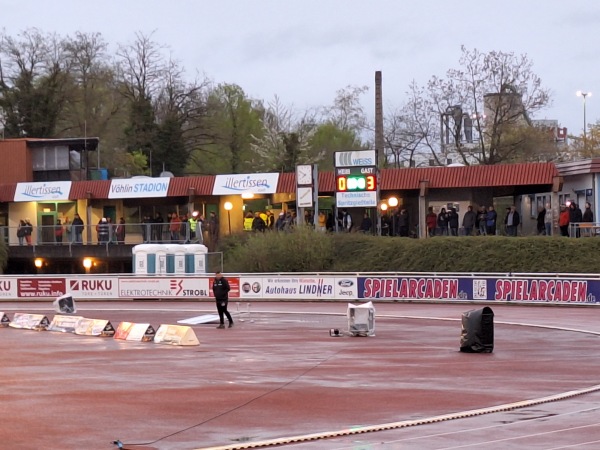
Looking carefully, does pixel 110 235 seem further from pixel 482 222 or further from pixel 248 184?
pixel 482 222

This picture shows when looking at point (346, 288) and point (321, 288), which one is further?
point (321, 288)

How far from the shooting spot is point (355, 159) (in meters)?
49.1

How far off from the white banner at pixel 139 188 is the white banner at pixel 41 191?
130 inches

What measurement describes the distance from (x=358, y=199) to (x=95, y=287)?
13150 millimetres

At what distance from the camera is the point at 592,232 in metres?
47.2

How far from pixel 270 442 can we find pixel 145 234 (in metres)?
43.1

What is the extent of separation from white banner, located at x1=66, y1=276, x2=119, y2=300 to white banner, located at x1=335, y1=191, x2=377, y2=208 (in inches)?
444

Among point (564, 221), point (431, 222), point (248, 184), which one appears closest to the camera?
point (564, 221)

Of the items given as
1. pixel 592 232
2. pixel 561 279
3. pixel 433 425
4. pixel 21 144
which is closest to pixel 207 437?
pixel 433 425

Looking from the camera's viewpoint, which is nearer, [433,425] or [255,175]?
[433,425]

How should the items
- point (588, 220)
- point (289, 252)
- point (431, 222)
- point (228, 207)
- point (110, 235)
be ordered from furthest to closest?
point (228, 207) < point (110, 235) < point (431, 222) < point (289, 252) < point (588, 220)

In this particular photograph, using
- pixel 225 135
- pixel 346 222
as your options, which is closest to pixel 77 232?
pixel 346 222

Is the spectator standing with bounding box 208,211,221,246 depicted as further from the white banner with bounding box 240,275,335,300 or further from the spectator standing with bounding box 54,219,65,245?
the spectator standing with bounding box 54,219,65,245

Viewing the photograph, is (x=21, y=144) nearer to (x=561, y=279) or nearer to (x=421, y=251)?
(x=421, y=251)
